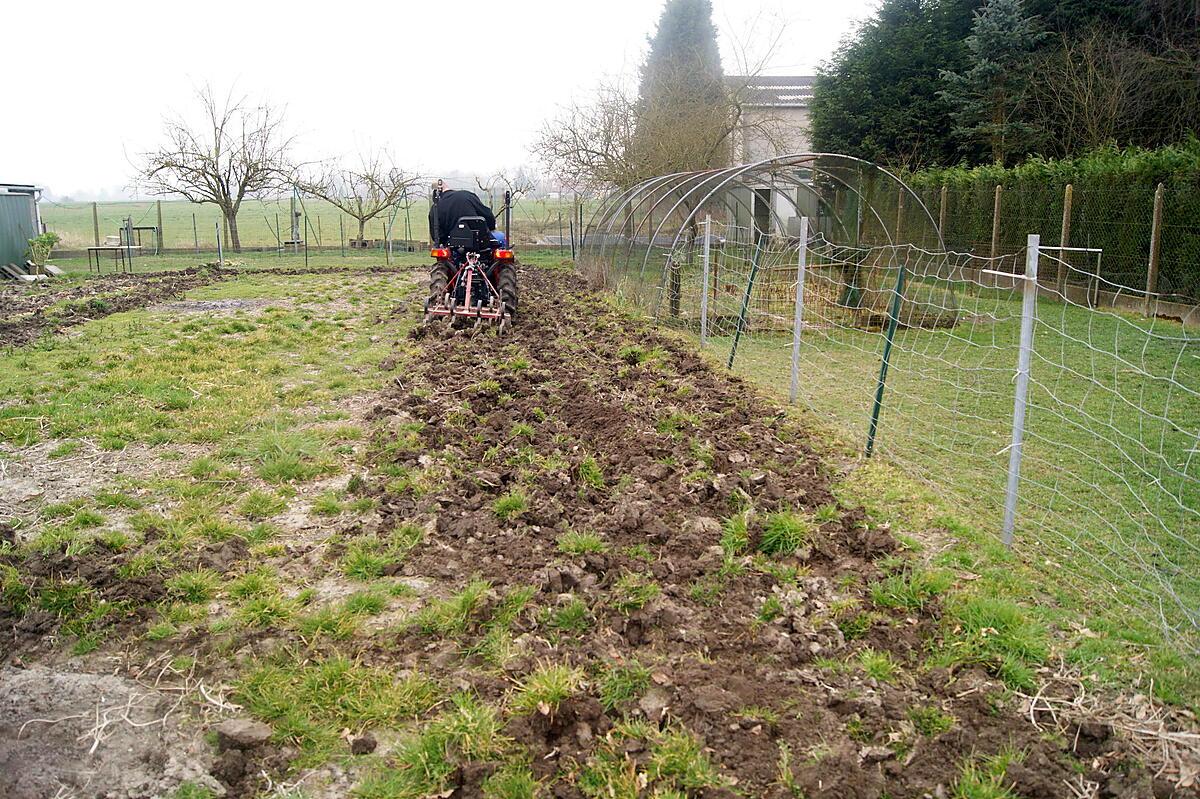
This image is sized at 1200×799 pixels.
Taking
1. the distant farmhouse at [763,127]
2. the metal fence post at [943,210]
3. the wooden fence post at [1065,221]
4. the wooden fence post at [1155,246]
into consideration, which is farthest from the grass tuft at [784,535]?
the distant farmhouse at [763,127]

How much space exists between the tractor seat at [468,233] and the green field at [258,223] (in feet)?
42.8

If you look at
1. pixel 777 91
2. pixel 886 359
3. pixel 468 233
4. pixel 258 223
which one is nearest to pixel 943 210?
pixel 777 91

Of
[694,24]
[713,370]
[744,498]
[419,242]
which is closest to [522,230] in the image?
[419,242]

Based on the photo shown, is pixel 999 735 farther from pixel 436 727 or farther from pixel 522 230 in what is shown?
pixel 522 230

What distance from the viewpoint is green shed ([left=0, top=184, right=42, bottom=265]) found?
63.7ft

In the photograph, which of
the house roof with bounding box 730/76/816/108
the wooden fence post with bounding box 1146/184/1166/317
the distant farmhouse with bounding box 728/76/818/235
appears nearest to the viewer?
the wooden fence post with bounding box 1146/184/1166/317

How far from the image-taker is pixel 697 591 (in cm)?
378

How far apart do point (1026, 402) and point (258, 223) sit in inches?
1686

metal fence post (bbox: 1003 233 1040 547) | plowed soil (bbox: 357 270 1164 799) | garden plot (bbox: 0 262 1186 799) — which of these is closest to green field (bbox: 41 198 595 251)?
plowed soil (bbox: 357 270 1164 799)

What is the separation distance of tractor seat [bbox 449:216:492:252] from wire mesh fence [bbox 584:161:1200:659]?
2.59m

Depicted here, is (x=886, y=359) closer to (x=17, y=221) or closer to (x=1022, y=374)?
(x=1022, y=374)

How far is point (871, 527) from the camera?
443 centimetres

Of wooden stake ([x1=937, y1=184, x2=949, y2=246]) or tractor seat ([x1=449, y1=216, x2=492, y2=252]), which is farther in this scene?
wooden stake ([x1=937, y1=184, x2=949, y2=246])

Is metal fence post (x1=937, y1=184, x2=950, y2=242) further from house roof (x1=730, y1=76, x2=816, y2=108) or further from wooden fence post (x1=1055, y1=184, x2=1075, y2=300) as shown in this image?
house roof (x1=730, y1=76, x2=816, y2=108)
